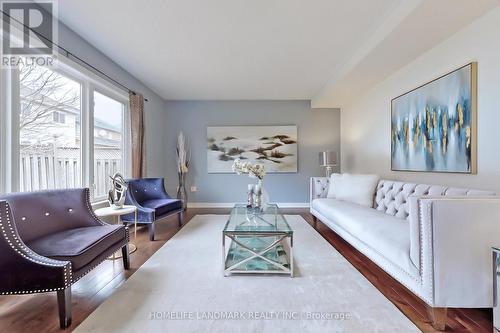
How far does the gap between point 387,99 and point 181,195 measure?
4.16m

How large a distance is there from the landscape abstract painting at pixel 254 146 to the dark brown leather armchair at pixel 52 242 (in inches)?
123

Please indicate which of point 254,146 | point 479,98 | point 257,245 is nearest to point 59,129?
point 257,245

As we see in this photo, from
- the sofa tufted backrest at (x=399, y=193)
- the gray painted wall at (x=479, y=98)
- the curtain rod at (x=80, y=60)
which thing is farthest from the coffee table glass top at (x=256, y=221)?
the curtain rod at (x=80, y=60)

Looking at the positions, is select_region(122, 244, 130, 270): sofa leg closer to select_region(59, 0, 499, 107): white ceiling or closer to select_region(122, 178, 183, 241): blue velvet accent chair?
select_region(122, 178, 183, 241): blue velvet accent chair

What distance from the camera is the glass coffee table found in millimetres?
2006

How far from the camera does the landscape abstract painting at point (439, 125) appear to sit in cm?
210

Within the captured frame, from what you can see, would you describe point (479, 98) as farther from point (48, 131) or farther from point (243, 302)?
point (48, 131)

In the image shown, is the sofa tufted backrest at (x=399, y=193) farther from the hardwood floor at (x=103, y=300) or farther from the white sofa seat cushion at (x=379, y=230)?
the hardwood floor at (x=103, y=300)

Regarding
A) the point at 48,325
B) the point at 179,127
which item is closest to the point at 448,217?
the point at 48,325

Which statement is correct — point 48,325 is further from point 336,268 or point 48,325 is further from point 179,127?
point 179,127

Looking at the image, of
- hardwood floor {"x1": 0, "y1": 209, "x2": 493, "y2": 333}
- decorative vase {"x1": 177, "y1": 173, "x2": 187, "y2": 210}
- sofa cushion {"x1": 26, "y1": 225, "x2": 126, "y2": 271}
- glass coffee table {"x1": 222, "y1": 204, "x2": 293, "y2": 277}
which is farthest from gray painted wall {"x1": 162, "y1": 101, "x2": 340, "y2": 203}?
sofa cushion {"x1": 26, "y1": 225, "x2": 126, "y2": 271}

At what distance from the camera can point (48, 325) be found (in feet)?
4.63

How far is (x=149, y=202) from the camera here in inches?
138

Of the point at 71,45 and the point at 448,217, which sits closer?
the point at 448,217
